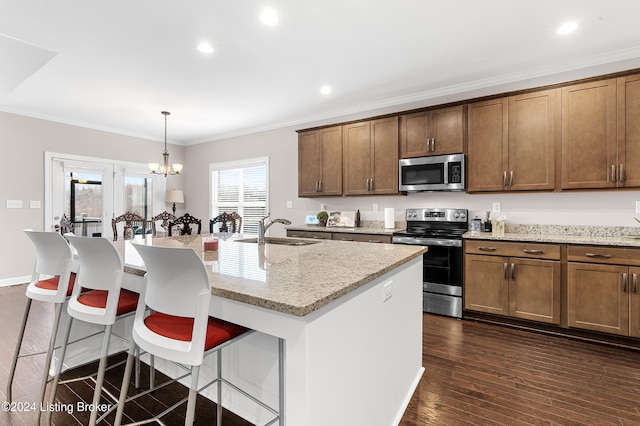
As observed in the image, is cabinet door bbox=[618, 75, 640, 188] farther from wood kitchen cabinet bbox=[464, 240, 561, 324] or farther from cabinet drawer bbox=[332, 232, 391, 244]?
cabinet drawer bbox=[332, 232, 391, 244]

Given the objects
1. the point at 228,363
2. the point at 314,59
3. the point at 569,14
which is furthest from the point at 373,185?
the point at 228,363

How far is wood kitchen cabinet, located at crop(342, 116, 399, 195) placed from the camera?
4000 mm

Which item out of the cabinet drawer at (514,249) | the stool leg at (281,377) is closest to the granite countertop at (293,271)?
the stool leg at (281,377)

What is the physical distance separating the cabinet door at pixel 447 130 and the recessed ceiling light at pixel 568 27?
1051 millimetres

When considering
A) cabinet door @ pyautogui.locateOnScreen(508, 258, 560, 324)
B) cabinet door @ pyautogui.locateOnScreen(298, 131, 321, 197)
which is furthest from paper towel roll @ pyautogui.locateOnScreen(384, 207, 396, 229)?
cabinet door @ pyautogui.locateOnScreen(508, 258, 560, 324)

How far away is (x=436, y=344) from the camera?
2.72 m

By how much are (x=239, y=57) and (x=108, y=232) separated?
14.6 ft

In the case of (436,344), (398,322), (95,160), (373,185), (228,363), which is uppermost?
(95,160)

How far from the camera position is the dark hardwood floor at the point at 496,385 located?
1777mm

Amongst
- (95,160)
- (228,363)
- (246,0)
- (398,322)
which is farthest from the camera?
(95,160)

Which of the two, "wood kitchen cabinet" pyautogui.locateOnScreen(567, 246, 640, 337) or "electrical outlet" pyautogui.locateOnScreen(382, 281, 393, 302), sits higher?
"electrical outlet" pyautogui.locateOnScreen(382, 281, 393, 302)

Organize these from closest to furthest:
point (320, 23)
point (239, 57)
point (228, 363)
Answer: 1. point (228, 363)
2. point (320, 23)
3. point (239, 57)

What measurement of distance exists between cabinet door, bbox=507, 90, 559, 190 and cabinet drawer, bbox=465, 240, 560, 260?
633 mm

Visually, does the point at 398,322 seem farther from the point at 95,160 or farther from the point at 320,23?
the point at 95,160
